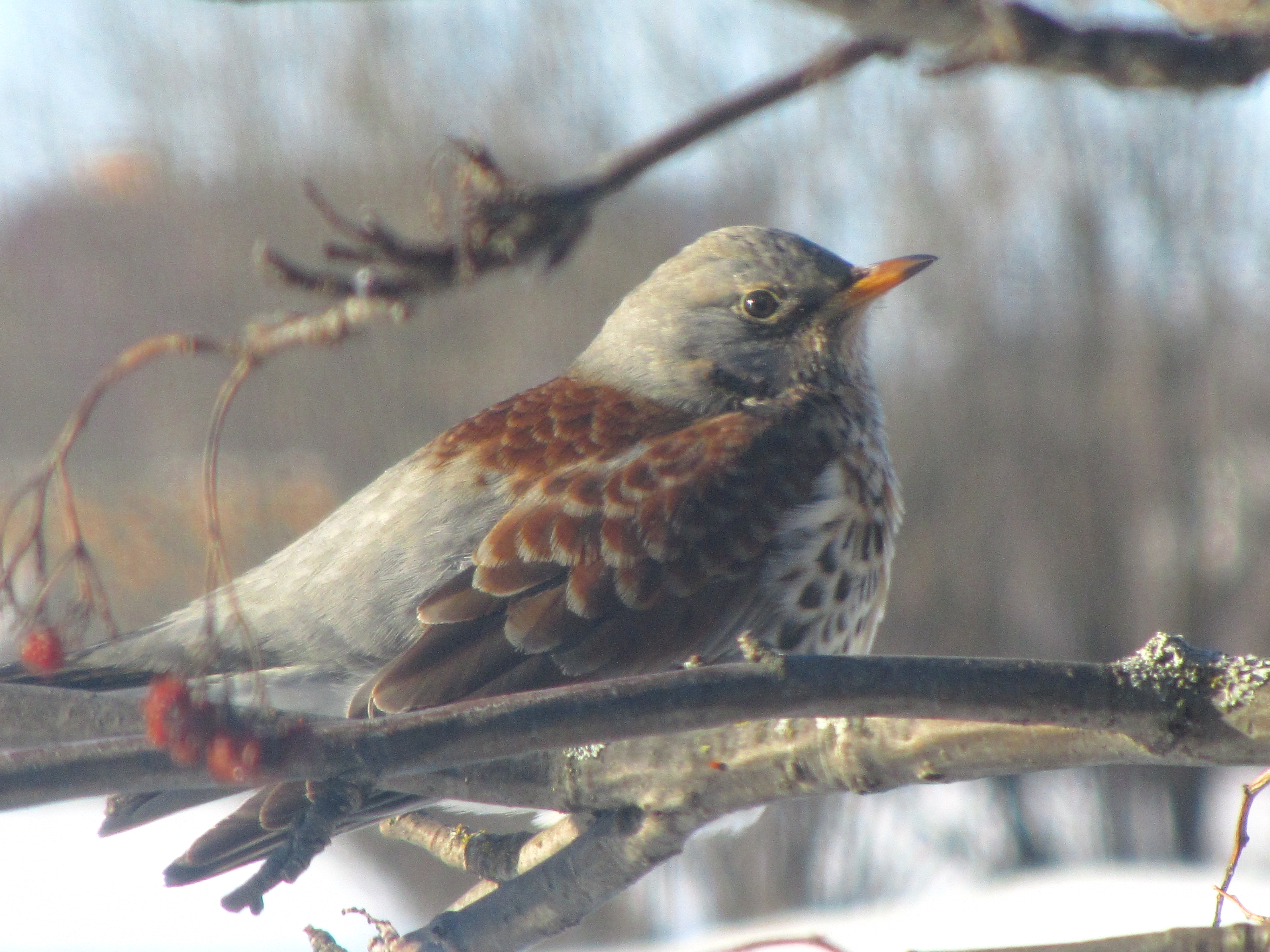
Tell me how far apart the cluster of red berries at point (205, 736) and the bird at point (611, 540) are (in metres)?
0.68

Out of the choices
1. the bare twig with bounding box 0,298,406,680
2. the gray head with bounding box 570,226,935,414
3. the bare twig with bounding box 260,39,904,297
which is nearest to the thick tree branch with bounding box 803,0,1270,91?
the bare twig with bounding box 260,39,904,297

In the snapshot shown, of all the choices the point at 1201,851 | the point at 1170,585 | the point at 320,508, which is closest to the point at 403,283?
the point at 320,508

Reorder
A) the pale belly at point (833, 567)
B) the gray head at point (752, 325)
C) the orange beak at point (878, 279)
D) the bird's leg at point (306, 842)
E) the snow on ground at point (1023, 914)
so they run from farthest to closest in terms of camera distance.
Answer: the snow on ground at point (1023, 914) → the gray head at point (752, 325) → the orange beak at point (878, 279) → the pale belly at point (833, 567) → the bird's leg at point (306, 842)

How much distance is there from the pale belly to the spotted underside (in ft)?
0.05

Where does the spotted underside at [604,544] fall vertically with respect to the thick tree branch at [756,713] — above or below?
above

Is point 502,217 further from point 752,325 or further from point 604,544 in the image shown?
point 752,325

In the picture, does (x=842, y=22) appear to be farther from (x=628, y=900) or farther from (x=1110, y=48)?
(x=628, y=900)

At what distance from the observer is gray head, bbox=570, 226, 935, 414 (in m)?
2.47

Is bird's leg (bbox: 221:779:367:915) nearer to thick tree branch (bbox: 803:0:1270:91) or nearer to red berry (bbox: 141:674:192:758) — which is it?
red berry (bbox: 141:674:192:758)

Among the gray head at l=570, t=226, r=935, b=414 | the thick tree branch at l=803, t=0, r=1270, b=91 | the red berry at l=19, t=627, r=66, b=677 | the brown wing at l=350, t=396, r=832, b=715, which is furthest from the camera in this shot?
the gray head at l=570, t=226, r=935, b=414

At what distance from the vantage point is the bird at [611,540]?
6.24 ft

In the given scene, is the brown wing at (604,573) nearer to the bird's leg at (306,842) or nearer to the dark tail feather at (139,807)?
the dark tail feather at (139,807)

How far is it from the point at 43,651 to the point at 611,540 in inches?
33.9

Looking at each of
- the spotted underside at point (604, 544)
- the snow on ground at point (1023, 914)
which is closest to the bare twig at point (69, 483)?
the spotted underside at point (604, 544)
